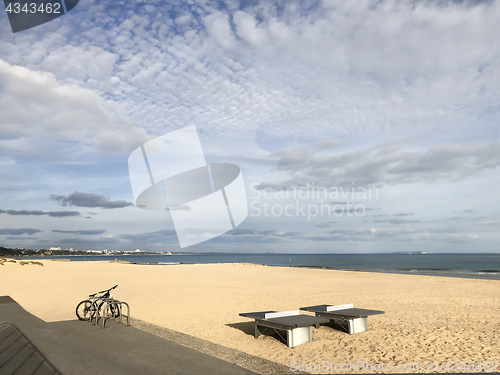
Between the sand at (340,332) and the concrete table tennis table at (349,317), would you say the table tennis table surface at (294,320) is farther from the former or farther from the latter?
the concrete table tennis table at (349,317)

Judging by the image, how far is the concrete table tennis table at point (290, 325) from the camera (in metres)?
6.86

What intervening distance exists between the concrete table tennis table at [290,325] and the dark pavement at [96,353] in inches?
75.7

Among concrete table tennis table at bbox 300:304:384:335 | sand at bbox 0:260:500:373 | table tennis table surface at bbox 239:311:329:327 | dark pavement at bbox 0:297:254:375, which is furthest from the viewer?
concrete table tennis table at bbox 300:304:384:335

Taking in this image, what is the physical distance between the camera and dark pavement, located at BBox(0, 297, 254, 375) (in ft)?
16.4

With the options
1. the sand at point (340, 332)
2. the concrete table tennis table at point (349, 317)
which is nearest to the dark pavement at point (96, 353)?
the sand at point (340, 332)

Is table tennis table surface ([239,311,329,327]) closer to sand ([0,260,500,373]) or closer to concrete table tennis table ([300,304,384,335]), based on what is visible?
sand ([0,260,500,373])

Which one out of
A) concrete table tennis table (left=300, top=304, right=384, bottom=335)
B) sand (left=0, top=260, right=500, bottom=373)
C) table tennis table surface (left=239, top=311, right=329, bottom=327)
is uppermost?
table tennis table surface (left=239, top=311, right=329, bottom=327)

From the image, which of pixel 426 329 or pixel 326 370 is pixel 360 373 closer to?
pixel 326 370

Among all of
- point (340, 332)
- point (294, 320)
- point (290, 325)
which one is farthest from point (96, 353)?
point (340, 332)

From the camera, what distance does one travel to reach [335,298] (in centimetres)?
1470

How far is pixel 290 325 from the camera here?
6.77 m

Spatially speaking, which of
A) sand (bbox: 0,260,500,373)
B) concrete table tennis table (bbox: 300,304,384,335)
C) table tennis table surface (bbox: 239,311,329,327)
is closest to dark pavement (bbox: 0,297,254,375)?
sand (bbox: 0,260,500,373)

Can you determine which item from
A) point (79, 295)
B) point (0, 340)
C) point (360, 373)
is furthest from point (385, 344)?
point (79, 295)

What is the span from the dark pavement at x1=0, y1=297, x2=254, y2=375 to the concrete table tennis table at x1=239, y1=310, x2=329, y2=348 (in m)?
1.92
